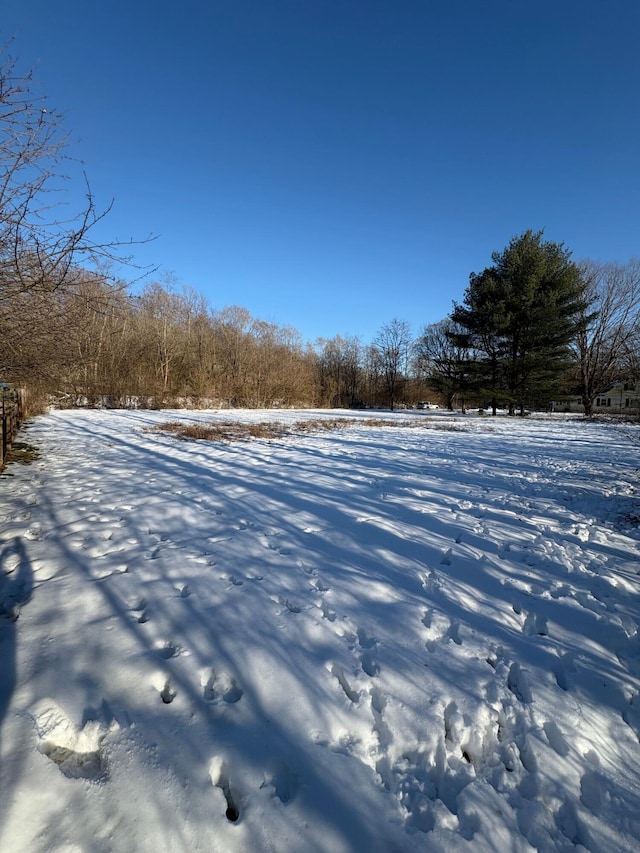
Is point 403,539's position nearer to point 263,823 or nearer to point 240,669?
point 240,669

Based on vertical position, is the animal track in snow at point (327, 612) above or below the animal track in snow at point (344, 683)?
above

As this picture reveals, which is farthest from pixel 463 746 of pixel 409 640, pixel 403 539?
pixel 403 539

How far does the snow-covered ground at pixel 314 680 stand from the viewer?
4.86ft

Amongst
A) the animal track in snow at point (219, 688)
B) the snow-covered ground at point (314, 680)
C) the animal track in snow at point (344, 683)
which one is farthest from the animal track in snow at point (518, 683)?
the animal track in snow at point (219, 688)

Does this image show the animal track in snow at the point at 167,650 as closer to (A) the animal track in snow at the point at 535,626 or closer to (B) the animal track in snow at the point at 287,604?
(B) the animal track in snow at the point at 287,604

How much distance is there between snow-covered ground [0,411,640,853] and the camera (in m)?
1.48

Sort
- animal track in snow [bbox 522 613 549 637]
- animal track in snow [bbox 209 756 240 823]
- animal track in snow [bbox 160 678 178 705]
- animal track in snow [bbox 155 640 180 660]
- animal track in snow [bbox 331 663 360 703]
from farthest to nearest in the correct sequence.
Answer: animal track in snow [bbox 522 613 549 637] < animal track in snow [bbox 155 640 180 660] < animal track in snow [bbox 331 663 360 703] < animal track in snow [bbox 160 678 178 705] < animal track in snow [bbox 209 756 240 823]

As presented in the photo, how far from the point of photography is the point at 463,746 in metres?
1.85

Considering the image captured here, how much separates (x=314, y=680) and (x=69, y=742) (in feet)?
Result: 3.97

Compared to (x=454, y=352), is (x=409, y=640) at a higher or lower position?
lower

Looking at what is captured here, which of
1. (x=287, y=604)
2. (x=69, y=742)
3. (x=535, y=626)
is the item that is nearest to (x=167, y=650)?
(x=69, y=742)

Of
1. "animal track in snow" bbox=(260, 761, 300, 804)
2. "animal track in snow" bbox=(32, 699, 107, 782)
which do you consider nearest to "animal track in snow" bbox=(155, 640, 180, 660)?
"animal track in snow" bbox=(32, 699, 107, 782)

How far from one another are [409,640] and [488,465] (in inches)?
254

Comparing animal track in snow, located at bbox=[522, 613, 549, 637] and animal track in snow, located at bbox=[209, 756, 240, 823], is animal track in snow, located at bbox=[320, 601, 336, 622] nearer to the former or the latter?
animal track in snow, located at bbox=[209, 756, 240, 823]
